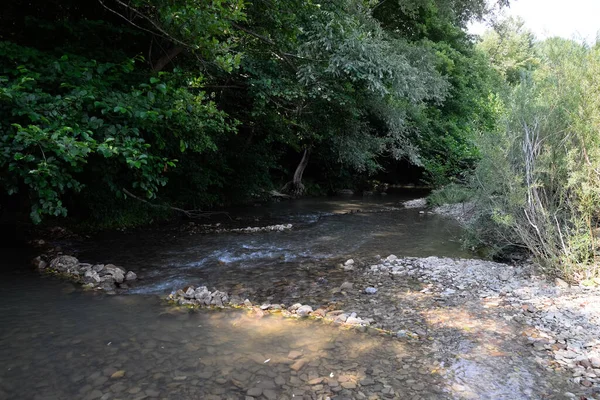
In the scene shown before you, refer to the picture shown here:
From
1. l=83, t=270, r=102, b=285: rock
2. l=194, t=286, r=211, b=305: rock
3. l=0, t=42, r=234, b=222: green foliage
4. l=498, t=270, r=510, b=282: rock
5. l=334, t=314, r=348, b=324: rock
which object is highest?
l=0, t=42, r=234, b=222: green foliage

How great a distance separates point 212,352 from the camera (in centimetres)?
441

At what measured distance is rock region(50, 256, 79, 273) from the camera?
7117 mm

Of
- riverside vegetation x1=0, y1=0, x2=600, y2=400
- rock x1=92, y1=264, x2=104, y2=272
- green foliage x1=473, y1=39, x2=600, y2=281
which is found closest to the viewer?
riverside vegetation x1=0, y1=0, x2=600, y2=400

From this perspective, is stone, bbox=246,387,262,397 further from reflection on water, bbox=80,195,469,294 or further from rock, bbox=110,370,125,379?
reflection on water, bbox=80,195,469,294

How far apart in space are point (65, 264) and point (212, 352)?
14.5 ft

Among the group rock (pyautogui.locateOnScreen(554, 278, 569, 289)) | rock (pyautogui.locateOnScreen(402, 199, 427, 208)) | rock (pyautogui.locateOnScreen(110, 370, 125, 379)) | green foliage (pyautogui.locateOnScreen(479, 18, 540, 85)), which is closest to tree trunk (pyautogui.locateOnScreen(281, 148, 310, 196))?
rock (pyautogui.locateOnScreen(402, 199, 427, 208))

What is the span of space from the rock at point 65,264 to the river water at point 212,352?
1.27 ft

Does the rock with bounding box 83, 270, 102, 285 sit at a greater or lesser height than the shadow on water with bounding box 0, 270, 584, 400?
greater

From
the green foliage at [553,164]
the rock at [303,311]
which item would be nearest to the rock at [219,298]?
the rock at [303,311]

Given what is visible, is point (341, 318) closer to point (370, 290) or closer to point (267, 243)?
point (370, 290)

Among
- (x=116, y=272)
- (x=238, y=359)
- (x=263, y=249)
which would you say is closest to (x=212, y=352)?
(x=238, y=359)

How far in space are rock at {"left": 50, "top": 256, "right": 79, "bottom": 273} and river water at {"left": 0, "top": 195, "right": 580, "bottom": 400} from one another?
1.27 feet

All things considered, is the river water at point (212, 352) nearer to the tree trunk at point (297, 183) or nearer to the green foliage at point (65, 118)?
the green foliage at point (65, 118)

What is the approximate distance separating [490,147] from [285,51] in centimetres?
571
